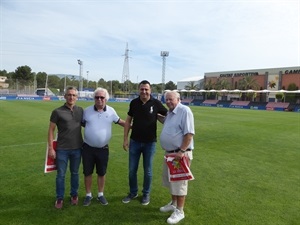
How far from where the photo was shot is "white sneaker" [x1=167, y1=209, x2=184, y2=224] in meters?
4.11

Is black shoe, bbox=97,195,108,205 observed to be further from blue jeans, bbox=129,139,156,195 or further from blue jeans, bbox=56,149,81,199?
blue jeans, bbox=129,139,156,195

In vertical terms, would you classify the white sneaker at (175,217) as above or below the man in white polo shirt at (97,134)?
below

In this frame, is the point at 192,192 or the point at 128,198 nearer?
the point at 128,198

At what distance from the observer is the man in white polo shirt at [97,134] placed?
14.6ft

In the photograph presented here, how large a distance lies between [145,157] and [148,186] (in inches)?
19.4

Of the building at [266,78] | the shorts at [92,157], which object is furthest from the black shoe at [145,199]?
the building at [266,78]

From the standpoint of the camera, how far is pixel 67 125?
4.35 meters

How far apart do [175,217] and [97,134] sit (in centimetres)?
167

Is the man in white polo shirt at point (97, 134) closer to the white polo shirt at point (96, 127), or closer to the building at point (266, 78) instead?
the white polo shirt at point (96, 127)

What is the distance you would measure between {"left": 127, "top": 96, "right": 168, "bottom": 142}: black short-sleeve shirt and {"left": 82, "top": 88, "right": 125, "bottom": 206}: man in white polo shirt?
0.35 meters

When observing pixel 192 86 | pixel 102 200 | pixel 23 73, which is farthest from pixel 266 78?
pixel 23 73

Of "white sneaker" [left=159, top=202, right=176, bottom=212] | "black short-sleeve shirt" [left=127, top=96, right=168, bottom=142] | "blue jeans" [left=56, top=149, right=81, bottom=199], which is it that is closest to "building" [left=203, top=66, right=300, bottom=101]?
"black short-sleeve shirt" [left=127, top=96, right=168, bottom=142]

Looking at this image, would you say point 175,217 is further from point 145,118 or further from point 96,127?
point 96,127

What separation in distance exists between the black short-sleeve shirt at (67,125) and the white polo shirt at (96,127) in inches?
5.1
